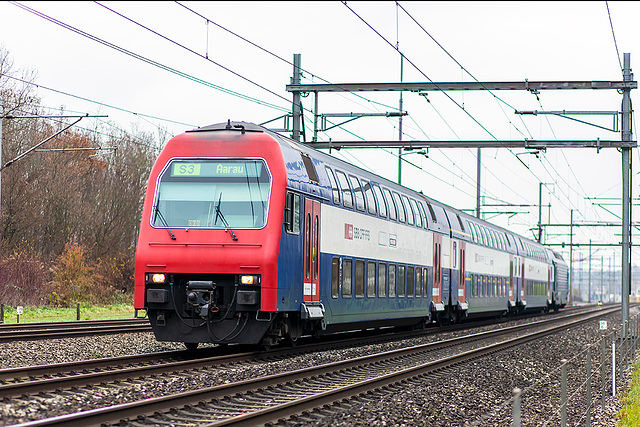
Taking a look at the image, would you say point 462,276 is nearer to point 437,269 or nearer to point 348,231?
point 437,269

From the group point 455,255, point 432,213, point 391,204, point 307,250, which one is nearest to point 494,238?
point 455,255

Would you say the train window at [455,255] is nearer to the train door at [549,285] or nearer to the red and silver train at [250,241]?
the red and silver train at [250,241]

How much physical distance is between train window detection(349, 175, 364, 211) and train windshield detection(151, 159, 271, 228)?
185 inches

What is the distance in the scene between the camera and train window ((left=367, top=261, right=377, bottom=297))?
20562 millimetres

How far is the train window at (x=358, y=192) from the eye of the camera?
1986 centimetres

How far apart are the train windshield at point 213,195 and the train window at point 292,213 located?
1.51ft

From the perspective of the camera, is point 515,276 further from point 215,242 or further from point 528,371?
point 215,242


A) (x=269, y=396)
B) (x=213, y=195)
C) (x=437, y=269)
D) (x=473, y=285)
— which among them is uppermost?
(x=213, y=195)

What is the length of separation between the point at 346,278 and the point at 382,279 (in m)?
2.77

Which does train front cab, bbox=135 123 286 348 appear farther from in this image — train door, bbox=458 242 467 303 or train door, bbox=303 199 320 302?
train door, bbox=458 242 467 303

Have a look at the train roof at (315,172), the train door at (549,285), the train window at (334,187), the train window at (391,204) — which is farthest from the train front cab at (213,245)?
the train door at (549,285)

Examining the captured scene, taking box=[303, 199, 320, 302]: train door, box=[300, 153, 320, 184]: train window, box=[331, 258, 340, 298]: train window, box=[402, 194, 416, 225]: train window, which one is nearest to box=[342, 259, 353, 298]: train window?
box=[331, 258, 340, 298]: train window

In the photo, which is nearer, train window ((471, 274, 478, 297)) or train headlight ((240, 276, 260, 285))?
train headlight ((240, 276, 260, 285))

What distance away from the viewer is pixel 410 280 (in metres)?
24.3
